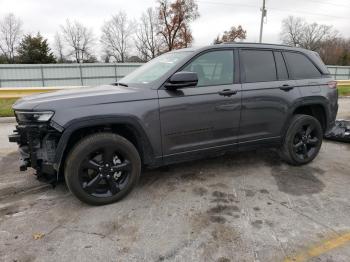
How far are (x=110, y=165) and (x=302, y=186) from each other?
249 cm

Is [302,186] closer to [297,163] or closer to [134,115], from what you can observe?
[297,163]

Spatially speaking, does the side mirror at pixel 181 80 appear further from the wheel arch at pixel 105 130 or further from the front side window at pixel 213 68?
the wheel arch at pixel 105 130

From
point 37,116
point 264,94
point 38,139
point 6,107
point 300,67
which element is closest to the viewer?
point 37,116

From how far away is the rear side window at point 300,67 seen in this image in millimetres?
4320

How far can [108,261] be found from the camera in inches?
93.3

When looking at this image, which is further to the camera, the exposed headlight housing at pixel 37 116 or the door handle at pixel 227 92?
the door handle at pixel 227 92

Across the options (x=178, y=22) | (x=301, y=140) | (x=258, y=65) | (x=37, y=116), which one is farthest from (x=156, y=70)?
(x=178, y=22)

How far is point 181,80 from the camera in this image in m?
3.23

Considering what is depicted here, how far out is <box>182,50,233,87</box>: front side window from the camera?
142 inches

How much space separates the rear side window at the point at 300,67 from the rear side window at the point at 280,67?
0.11 m

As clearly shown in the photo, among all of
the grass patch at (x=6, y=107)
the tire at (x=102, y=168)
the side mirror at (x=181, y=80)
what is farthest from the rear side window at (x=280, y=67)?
the grass patch at (x=6, y=107)

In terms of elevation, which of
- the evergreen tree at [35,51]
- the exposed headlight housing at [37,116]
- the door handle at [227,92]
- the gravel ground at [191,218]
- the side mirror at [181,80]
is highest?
the evergreen tree at [35,51]

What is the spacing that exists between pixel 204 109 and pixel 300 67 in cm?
193

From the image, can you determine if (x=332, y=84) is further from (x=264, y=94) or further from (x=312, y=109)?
(x=264, y=94)
